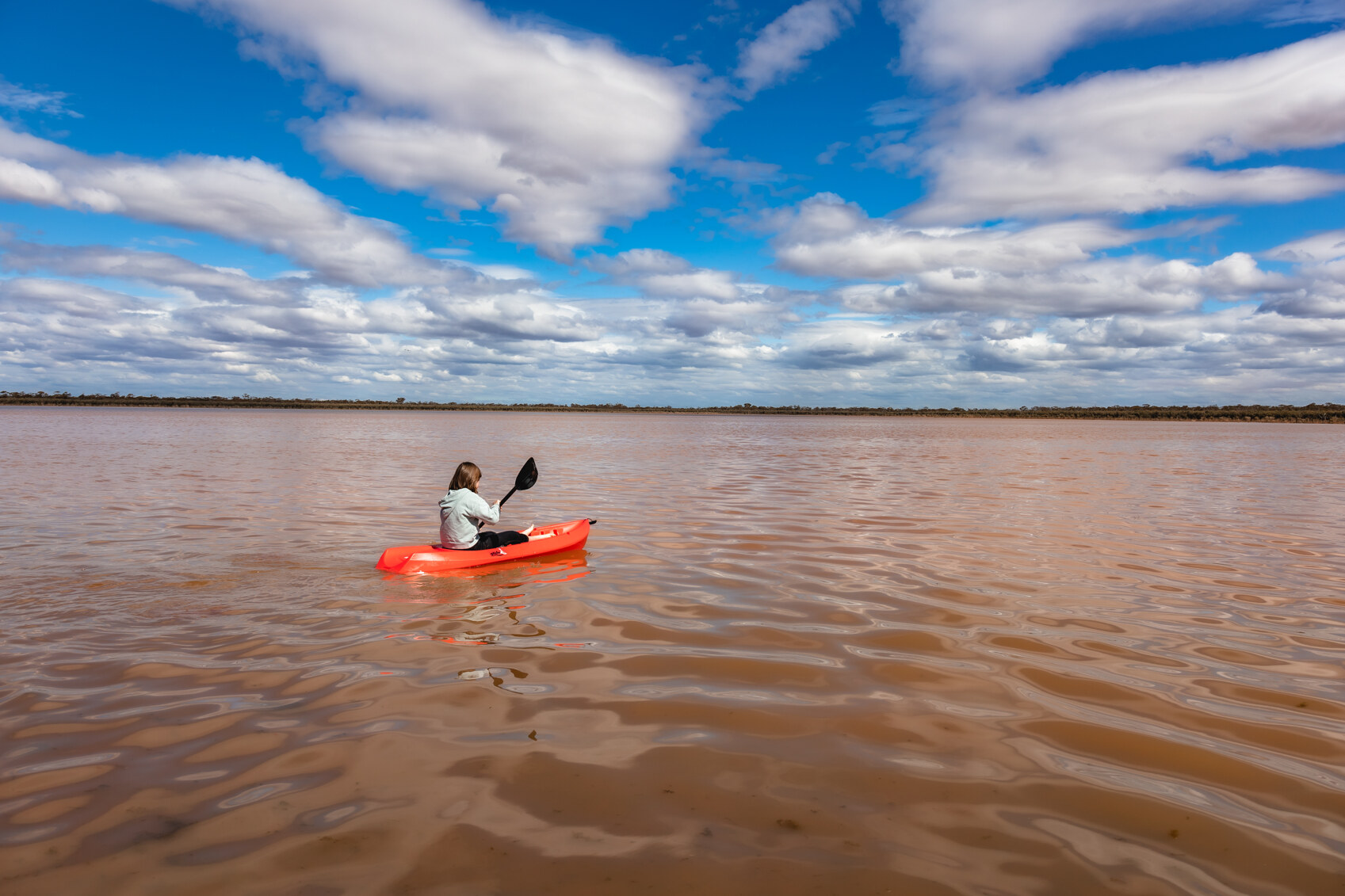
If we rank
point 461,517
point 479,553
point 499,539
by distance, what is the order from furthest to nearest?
1. point 499,539
2. point 461,517
3. point 479,553

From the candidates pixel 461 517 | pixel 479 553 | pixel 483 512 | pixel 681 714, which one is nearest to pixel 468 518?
pixel 461 517

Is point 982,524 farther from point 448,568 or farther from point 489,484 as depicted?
point 489,484

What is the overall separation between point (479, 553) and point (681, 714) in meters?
5.17

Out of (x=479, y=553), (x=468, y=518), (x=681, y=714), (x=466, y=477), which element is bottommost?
(x=681, y=714)

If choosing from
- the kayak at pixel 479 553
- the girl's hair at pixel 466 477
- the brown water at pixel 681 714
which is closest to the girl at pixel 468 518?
the girl's hair at pixel 466 477

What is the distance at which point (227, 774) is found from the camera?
151 inches

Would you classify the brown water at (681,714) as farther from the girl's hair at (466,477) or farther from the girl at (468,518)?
the girl's hair at (466,477)

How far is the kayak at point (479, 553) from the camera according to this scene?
8555mm

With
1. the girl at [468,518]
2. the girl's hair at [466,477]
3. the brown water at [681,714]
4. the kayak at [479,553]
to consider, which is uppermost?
the girl's hair at [466,477]

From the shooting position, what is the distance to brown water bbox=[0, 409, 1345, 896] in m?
3.16

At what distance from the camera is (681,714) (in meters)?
4.68

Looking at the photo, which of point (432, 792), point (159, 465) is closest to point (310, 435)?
point (159, 465)

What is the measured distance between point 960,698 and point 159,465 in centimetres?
2316

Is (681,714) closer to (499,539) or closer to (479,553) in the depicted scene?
(479,553)
